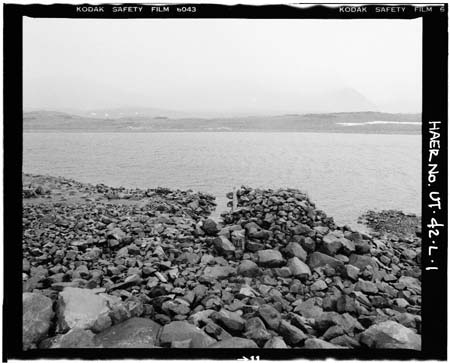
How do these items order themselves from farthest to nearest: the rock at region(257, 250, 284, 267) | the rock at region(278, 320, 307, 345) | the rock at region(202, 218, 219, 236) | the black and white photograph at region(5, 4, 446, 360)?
the rock at region(202, 218, 219, 236), the rock at region(257, 250, 284, 267), the black and white photograph at region(5, 4, 446, 360), the rock at region(278, 320, 307, 345)

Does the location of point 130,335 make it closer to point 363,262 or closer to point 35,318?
point 35,318

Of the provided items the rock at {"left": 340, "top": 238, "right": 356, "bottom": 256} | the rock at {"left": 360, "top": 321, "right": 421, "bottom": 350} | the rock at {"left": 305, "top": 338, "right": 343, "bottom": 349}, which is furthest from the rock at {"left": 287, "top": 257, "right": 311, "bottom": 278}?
the rock at {"left": 360, "top": 321, "right": 421, "bottom": 350}

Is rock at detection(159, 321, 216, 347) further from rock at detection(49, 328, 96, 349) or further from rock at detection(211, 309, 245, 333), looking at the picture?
rock at detection(49, 328, 96, 349)

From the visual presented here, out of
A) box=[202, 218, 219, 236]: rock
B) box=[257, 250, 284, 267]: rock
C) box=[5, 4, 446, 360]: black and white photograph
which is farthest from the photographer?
box=[202, 218, 219, 236]: rock

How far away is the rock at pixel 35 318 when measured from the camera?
2.50 meters

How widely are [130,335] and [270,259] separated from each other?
1.07 metres

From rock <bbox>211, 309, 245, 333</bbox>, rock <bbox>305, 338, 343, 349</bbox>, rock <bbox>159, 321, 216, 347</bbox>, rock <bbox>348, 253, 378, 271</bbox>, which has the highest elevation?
rock <bbox>348, 253, 378, 271</bbox>

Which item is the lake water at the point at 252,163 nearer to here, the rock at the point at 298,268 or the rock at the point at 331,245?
the rock at the point at 331,245

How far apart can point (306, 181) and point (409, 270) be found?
0.97 metres

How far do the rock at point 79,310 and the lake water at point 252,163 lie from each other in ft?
2.77

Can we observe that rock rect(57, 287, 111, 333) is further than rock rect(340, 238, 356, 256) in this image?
No

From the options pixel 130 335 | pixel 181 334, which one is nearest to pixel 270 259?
pixel 181 334

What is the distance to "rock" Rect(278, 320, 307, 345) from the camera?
243 centimetres

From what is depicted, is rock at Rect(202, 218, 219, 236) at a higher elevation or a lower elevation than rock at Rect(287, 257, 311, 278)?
higher
